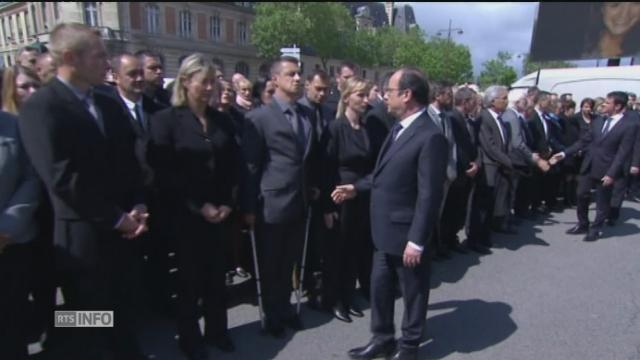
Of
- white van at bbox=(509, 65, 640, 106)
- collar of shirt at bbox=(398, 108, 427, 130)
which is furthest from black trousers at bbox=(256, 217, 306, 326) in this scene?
white van at bbox=(509, 65, 640, 106)

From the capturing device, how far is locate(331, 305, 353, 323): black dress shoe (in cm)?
396

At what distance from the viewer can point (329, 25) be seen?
4316cm

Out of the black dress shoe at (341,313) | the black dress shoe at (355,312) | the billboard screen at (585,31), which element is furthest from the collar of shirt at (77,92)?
the billboard screen at (585,31)

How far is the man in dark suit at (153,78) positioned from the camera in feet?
14.1

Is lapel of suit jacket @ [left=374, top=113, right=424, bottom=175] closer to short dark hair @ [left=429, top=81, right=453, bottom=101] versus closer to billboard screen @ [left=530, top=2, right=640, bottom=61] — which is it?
short dark hair @ [left=429, top=81, right=453, bottom=101]

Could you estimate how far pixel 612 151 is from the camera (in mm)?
6441

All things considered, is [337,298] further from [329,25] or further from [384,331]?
[329,25]

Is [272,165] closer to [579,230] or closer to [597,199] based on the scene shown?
[597,199]

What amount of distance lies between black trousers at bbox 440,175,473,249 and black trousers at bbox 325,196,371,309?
2.14 metres

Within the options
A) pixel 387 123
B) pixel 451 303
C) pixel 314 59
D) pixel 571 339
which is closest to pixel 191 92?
pixel 387 123

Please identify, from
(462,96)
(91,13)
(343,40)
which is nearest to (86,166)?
(462,96)

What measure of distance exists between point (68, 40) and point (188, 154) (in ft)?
3.19

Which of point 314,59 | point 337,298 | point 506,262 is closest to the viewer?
point 337,298

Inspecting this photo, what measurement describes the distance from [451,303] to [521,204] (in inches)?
162
